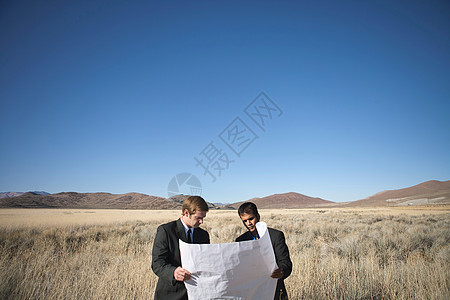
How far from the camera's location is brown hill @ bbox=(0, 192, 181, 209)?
95.2 meters

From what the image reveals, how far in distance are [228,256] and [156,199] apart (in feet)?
413

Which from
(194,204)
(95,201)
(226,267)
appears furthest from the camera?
(95,201)

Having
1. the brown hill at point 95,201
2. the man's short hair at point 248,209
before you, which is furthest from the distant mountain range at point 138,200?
the man's short hair at point 248,209

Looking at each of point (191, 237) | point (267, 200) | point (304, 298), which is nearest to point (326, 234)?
point (304, 298)

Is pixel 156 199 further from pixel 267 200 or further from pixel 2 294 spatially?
pixel 2 294

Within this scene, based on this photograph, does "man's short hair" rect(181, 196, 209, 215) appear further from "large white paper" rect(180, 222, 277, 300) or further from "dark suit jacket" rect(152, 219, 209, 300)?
"large white paper" rect(180, 222, 277, 300)

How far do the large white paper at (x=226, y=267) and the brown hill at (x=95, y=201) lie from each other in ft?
354

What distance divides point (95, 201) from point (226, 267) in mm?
134481

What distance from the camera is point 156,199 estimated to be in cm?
12088

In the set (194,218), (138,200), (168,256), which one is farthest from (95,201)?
(194,218)

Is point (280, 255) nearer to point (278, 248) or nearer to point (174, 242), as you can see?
point (278, 248)

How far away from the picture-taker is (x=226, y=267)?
5.93 feet

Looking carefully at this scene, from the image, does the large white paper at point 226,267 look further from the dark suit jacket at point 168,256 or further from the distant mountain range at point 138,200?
the distant mountain range at point 138,200

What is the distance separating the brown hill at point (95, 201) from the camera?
312ft
